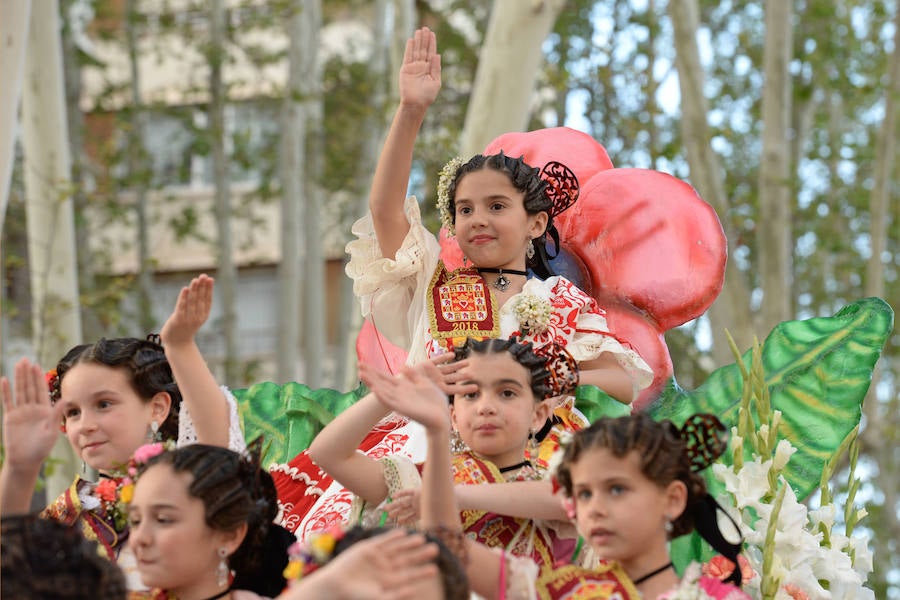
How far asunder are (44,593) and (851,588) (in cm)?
231

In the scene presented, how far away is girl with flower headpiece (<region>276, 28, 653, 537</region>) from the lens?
4.67m

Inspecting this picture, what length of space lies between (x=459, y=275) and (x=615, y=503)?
1.73 meters

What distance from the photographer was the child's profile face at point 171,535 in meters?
3.27

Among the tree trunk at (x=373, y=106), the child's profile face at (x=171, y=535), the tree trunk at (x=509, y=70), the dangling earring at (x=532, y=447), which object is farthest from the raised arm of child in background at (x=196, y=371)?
the tree trunk at (x=373, y=106)

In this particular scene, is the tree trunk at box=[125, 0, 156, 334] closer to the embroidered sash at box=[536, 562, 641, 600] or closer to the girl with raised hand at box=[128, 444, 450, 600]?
the girl with raised hand at box=[128, 444, 450, 600]

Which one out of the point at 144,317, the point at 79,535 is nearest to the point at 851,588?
the point at 79,535

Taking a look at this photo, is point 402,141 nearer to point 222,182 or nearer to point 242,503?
point 242,503

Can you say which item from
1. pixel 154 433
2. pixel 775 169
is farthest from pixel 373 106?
pixel 154 433

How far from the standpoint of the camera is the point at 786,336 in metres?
4.93

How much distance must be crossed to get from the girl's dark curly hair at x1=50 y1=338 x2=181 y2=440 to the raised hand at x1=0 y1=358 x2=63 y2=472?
585 millimetres

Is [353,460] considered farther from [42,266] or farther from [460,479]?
[42,266]

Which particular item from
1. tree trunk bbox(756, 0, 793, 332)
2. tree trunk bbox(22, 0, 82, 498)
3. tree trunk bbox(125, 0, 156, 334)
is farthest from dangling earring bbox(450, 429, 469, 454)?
tree trunk bbox(125, 0, 156, 334)

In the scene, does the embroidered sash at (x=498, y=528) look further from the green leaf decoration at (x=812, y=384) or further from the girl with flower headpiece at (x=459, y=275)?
the green leaf decoration at (x=812, y=384)

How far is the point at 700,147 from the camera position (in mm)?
10039
